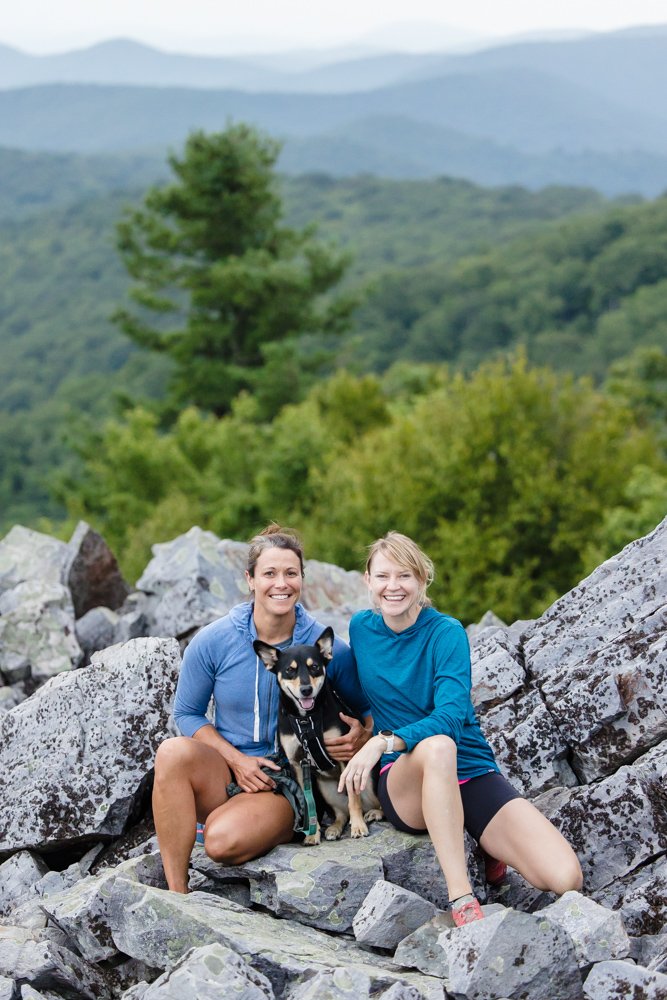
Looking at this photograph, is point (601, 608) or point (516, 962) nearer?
point (516, 962)

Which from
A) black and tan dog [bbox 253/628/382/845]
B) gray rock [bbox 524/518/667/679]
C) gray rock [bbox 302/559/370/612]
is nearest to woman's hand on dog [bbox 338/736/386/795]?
black and tan dog [bbox 253/628/382/845]

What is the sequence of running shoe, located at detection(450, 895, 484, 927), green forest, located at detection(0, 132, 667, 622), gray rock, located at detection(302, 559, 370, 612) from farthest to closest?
green forest, located at detection(0, 132, 667, 622), gray rock, located at detection(302, 559, 370, 612), running shoe, located at detection(450, 895, 484, 927)

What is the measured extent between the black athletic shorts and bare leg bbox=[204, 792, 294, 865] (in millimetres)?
570

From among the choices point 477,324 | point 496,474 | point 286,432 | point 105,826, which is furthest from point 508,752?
point 477,324

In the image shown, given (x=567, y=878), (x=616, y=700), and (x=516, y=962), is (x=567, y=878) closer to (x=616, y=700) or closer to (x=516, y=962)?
(x=516, y=962)

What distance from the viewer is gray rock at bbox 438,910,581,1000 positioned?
4.43 metres

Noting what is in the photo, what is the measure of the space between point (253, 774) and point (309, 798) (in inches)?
13.3

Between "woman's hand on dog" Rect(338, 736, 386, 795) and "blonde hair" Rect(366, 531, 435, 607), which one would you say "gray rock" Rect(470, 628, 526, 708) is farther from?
"woman's hand on dog" Rect(338, 736, 386, 795)

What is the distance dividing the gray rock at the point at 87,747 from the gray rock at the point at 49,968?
1163mm

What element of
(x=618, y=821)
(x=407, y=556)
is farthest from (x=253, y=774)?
(x=618, y=821)

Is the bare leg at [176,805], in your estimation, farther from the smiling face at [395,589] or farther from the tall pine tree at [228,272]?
the tall pine tree at [228,272]

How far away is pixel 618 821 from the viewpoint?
568 cm

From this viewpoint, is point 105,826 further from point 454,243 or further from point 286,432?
point 454,243

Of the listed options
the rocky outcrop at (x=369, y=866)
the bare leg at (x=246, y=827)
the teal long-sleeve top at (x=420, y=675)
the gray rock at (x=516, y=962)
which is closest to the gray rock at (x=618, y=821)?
the rocky outcrop at (x=369, y=866)
